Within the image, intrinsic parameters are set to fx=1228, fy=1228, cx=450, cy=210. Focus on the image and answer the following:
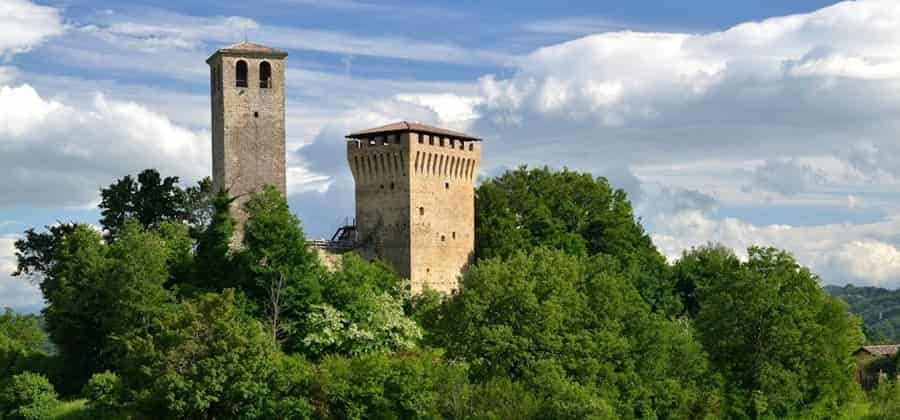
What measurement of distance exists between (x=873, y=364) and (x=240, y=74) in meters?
46.7

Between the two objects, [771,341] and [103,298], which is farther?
[771,341]

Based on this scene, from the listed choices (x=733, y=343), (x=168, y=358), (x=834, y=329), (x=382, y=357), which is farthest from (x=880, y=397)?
(x=168, y=358)

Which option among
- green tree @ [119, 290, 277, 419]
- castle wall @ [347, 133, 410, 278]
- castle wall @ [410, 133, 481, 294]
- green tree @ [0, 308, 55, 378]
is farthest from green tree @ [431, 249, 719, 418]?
green tree @ [0, 308, 55, 378]

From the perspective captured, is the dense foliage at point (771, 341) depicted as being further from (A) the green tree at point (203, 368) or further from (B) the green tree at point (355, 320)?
(A) the green tree at point (203, 368)

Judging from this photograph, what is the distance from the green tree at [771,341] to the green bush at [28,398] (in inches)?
1087

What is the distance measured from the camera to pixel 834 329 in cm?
5656

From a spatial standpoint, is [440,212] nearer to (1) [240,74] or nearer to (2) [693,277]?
(1) [240,74]

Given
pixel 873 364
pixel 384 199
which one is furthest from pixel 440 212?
pixel 873 364

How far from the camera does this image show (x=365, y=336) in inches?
Result: 1885

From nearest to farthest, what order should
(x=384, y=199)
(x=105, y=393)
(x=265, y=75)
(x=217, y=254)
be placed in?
(x=105, y=393)
(x=217, y=254)
(x=265, y=75)
(x=384, y=199)

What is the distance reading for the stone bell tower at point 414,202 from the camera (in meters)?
59.1

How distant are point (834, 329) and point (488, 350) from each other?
1995 cm

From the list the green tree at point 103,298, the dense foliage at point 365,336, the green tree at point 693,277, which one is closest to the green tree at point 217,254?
the dense foliage at point 365,336

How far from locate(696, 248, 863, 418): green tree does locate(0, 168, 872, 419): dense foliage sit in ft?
0.29
